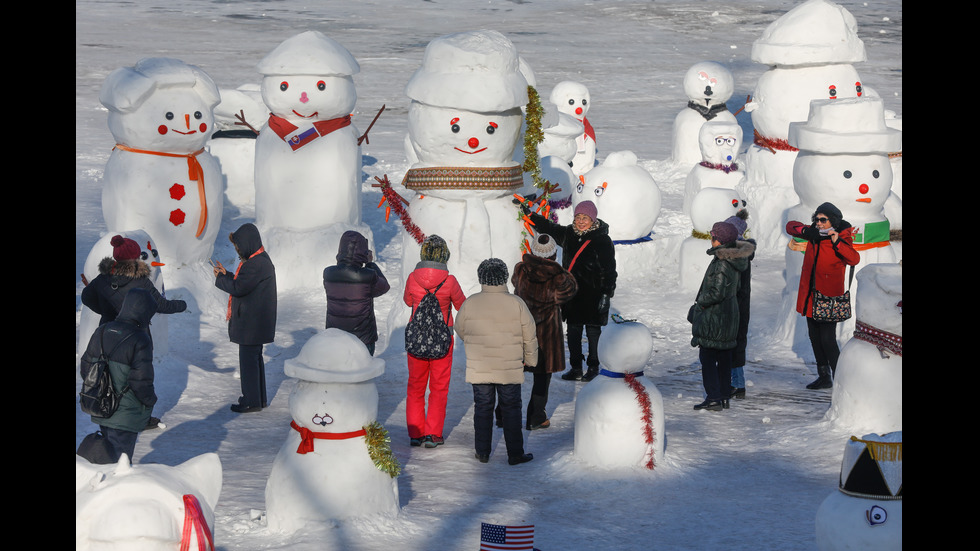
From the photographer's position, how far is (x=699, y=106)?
1695cm

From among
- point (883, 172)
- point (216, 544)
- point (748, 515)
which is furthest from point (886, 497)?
point (883, 172)

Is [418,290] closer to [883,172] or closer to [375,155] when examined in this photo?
[883,172]

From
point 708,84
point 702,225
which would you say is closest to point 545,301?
point 702,225

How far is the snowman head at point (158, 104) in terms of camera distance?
34.7 feet

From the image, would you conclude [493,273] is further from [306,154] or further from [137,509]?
[306,154]

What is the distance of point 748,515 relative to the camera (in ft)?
21.2

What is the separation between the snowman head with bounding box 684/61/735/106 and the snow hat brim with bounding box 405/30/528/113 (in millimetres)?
7397

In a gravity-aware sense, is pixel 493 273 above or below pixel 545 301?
above

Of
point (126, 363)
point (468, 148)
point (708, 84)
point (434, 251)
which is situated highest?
point (708, 84)

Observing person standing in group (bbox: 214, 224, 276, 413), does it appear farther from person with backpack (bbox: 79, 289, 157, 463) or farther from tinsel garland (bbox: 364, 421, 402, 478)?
tinsel garland (bbox: 364, 421, 402, 478)

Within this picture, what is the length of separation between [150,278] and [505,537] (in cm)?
463

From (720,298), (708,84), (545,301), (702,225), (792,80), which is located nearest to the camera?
(545,301)

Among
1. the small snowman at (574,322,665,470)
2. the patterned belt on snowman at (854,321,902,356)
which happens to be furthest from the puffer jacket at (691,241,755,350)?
the small snowman at (574,322,665,470)

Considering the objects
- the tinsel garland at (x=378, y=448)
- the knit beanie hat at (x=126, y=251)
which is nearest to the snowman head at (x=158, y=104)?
the knit beanie hat at (x=126, y=251)
